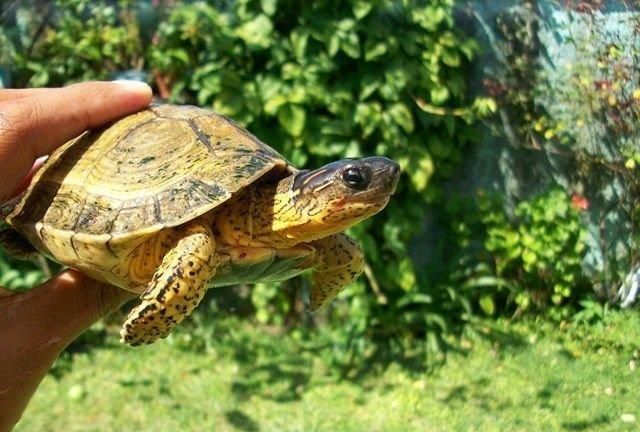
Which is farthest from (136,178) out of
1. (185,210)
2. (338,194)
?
(338,194)

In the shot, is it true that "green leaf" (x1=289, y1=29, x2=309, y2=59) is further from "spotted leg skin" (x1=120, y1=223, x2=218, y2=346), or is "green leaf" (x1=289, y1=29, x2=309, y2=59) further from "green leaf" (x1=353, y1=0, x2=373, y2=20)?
"spotted leg skin" (x1=120, y1=223, x2=218, y2=346)

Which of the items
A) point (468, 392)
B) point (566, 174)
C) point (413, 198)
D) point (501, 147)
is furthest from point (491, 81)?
point (468, 392)

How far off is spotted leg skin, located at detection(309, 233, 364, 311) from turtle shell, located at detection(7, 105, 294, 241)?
15cm

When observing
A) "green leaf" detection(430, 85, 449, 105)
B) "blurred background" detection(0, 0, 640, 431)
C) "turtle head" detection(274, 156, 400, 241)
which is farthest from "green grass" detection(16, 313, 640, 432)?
"green leaf" detection(430, 85, 449, 105)

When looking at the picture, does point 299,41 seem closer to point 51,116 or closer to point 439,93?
point 439,93

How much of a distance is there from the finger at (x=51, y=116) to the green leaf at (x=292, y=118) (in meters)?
1.23

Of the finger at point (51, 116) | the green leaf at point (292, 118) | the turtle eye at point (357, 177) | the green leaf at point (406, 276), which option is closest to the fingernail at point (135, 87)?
the finger at point (51, 116)

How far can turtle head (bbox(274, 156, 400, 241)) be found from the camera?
1008mm

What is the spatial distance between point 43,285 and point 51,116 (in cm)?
33

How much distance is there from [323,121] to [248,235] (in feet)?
5.13

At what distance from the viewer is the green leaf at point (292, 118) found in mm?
2547

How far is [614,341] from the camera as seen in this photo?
1.28 meters

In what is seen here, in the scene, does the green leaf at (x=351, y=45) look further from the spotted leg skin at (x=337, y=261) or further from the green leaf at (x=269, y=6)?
the spotted leg skin at (x=337, y=261)

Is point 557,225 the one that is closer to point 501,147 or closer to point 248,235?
point 501,147
